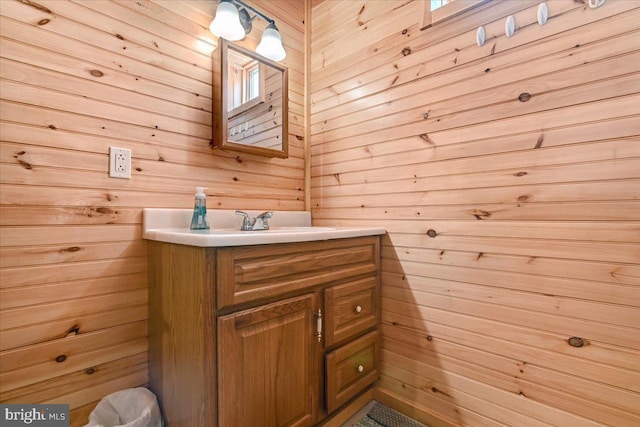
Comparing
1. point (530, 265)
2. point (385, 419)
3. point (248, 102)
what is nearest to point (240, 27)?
point (248, 102)

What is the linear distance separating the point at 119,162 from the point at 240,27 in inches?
35.1

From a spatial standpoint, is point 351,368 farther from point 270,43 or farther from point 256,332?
point 270,43

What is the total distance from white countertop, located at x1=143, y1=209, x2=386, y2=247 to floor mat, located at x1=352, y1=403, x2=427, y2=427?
89 centimetres

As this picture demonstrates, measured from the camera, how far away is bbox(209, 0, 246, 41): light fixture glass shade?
1.45 m

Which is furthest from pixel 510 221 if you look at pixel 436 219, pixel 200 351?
pixel 200 351

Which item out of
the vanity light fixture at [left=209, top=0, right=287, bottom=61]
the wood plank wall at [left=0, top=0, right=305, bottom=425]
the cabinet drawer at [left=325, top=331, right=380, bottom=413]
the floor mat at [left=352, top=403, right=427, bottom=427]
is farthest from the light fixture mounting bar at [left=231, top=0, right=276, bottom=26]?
the floor mat at [left=352, top=403, right=427, bottom=427]

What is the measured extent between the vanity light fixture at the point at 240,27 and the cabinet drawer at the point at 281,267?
1.14 metres

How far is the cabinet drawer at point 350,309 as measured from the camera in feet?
4.16

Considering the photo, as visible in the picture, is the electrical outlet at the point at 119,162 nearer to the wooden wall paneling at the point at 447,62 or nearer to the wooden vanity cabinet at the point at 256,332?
the wooden vanity cabinet at the point at 256,332

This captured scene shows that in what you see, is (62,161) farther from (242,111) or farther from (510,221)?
(510,221)

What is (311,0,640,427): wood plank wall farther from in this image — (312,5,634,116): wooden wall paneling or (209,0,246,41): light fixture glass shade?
(209,0,246,41): light fixture glass shade

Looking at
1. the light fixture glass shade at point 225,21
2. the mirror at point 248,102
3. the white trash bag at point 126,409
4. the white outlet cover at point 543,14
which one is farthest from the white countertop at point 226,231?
the white outlet cover at point 543,14

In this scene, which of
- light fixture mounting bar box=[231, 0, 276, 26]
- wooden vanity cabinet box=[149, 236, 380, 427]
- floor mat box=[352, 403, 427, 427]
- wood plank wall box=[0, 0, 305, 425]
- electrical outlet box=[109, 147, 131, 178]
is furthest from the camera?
light fixture mounting bar box=[231, 0, 276, 26]

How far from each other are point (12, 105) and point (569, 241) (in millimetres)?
1983
